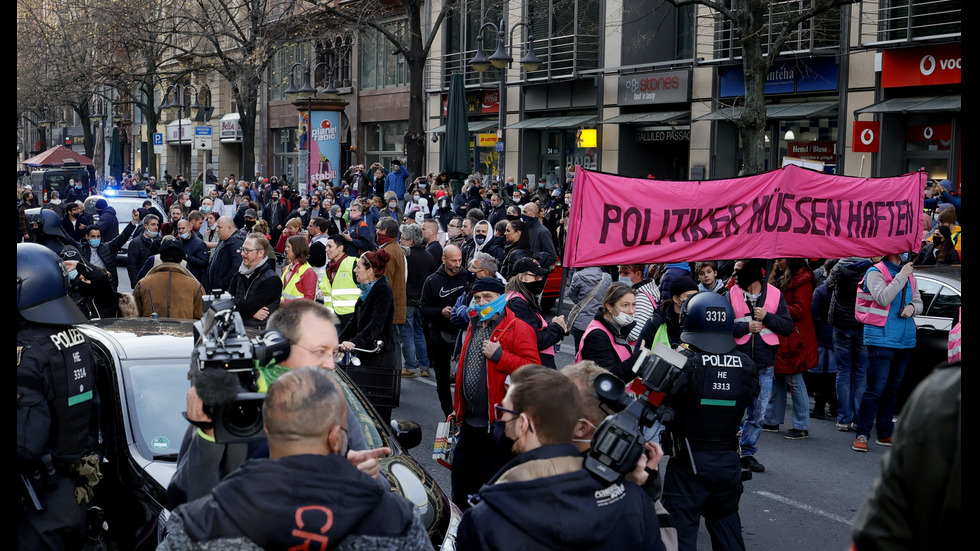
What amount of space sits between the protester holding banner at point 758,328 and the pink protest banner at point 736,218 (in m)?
0.26

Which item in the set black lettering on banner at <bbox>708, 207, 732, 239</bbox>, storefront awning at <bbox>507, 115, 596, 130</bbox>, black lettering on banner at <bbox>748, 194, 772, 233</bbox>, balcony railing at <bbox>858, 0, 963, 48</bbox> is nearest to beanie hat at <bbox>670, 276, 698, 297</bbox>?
black lettering on banner at <bbox>708, 207, 732, 239</bbox>

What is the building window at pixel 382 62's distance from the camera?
125 feet

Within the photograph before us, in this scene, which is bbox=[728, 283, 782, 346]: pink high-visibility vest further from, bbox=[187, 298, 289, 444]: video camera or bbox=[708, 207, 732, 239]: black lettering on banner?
bbox=[187, 298, 289, 444]: video camera

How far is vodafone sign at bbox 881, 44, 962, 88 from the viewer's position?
65.9 ft

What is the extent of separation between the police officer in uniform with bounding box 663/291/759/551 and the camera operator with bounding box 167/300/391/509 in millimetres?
1947

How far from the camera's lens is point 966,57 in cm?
256

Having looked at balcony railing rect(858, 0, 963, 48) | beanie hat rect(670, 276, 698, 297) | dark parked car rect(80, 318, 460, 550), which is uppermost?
balcony railing rect(858, 0, 963, 48)

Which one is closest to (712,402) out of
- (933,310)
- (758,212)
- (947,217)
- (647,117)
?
(758,212)

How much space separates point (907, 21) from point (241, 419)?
68.5ft

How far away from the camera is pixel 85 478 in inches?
173

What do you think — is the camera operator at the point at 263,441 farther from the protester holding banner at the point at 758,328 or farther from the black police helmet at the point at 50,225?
the black police helmet at the point at 50,225

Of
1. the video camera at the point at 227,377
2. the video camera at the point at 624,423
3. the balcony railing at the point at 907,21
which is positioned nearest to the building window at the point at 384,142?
the balcony railing at the point at 907,21

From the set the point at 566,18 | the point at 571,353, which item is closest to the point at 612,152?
the point at 566,18

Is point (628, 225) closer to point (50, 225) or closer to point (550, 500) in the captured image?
point (550, 500)
